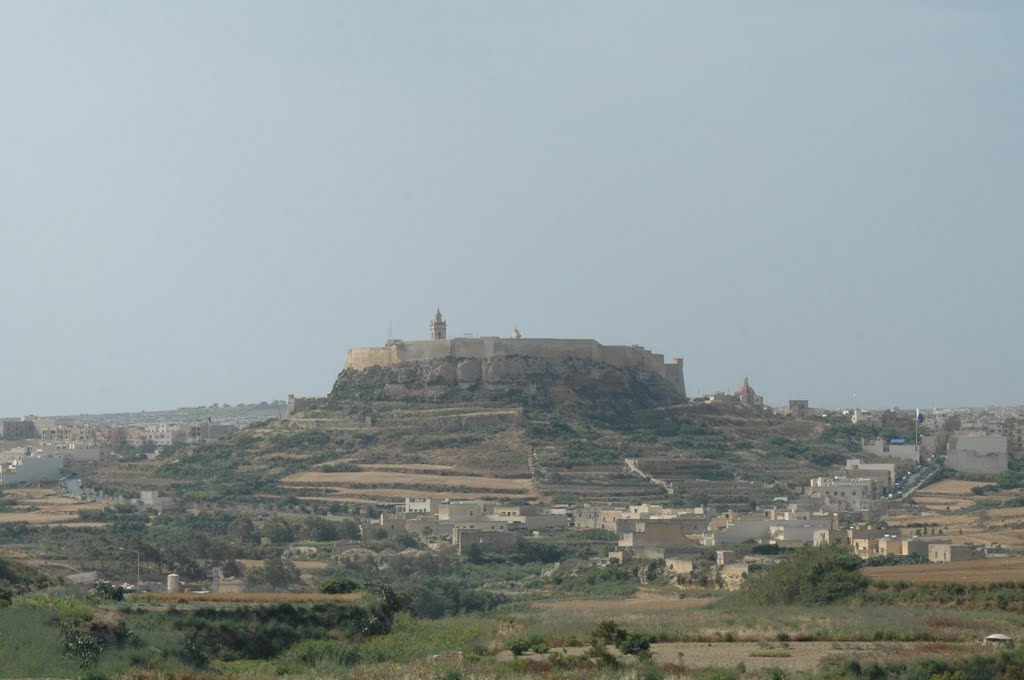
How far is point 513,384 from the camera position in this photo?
89.4m

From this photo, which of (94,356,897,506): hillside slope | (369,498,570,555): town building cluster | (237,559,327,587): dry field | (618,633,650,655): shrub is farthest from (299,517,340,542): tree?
(618,633,650,655): shrub

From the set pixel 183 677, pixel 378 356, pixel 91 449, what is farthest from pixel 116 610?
pixel 91 449

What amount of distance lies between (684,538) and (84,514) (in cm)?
2113

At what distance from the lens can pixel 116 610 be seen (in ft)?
86.3

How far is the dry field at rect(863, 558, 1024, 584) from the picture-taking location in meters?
36.1

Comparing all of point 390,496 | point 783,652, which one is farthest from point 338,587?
point 390,496

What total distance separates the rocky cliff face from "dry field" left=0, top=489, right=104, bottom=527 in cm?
1620

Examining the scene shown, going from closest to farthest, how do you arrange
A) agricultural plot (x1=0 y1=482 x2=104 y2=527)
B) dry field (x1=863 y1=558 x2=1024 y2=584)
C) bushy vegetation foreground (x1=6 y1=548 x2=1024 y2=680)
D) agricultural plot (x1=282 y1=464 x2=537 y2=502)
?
1. bushy vegetation foreground (x1=6 y1=548 x2=1024 y2=680)
2. dry field (x1=863 y1=558 x2=1024 y2=584)
3. agricultural plot (x1=0 y1=482 x2=104 y2=527)
4. agricultural plot (x1=282 y1=464 x2=537 y2=502)

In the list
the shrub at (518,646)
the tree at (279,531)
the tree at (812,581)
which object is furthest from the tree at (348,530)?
the shrub at (518,646)

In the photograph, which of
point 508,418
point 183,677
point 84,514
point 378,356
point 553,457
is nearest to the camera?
point 183,677

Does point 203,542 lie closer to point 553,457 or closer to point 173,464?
point 553,457

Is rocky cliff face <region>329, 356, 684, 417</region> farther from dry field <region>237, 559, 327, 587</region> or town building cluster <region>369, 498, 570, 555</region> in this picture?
dry field <region>237, 559, 327, 587</region>

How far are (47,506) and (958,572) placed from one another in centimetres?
4230

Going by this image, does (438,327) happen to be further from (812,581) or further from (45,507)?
(812,581)
